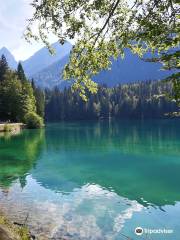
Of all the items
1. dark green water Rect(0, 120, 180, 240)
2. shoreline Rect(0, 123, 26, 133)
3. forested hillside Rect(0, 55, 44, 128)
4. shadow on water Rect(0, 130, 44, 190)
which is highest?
forested hillside Rect(0, 55, 44, 128)

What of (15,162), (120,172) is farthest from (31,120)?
(120,172)

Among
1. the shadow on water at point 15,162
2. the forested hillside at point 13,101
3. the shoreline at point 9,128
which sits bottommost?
the shadow on water at point 15,162

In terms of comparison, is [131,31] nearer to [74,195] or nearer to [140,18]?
[140,18]

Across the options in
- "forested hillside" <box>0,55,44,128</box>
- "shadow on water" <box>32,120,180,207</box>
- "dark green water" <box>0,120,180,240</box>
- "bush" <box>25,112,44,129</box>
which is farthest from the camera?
"bush" <box>25,112,44,129</box>

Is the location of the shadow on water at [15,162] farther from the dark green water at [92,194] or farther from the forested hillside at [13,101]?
the forested hillside at [13,101]

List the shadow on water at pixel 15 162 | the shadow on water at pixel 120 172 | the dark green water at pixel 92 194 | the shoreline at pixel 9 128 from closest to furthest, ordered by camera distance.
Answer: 1. the dark green water at pixel 92 194
2. the shadow on water at pixel 120 172
3. the shadow on water at pixel 15 162
4. the shoreline at pixel 9 128

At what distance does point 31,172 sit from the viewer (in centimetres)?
3706

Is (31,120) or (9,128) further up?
(31,120)

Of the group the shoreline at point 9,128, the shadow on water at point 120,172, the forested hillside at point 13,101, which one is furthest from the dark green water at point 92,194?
the forested hillside at point 13,101

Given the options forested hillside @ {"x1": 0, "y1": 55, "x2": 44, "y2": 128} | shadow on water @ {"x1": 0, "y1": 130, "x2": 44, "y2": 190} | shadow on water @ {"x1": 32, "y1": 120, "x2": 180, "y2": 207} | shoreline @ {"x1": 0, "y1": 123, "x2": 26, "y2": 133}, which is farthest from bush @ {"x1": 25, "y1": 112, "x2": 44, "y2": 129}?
shadow on water @ {"x1": 32, "y1": 120, "x2": 180, "y2": 207}

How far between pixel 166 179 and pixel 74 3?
80.0 feet

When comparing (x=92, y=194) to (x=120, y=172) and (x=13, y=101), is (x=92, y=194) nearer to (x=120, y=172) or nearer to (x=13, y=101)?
(x=120, y=172)

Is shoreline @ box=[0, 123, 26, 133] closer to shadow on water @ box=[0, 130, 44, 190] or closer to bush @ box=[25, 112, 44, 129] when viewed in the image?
bush @ box=[25, 112, 44, 129]

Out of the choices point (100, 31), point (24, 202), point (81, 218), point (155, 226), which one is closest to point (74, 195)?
point (24, 202)
